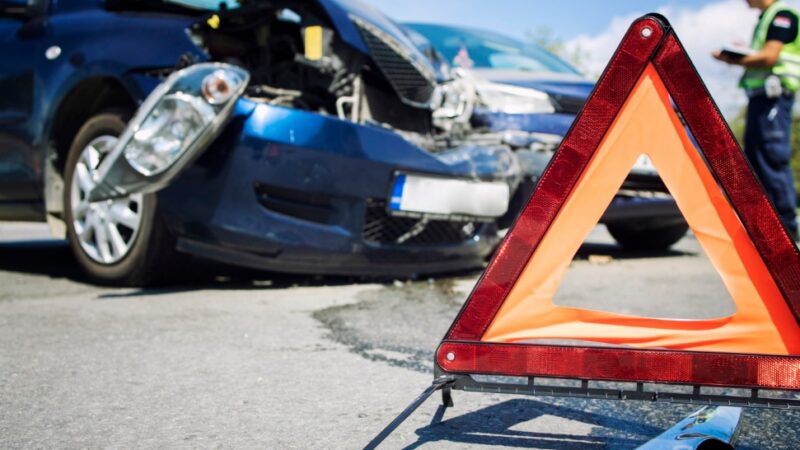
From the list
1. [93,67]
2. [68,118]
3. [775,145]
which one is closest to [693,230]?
[93,67]

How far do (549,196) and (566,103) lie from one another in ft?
13.5

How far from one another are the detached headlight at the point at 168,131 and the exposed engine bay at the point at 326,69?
1.11ft

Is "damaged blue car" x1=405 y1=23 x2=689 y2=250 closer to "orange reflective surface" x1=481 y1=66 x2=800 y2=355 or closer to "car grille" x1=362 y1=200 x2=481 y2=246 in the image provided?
"car grille" x1=362 y1=200 x2=481 y2=246

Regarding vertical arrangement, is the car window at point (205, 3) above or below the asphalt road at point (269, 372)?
above

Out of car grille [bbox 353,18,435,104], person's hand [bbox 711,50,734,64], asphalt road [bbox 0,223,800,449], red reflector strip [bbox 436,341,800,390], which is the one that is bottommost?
asphalt road [bbox 0,223,800,449]

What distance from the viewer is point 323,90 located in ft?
15.2

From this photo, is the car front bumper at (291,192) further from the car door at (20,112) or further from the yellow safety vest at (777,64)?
the yellow safety vest at (777,64)

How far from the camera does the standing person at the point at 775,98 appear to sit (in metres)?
6.04

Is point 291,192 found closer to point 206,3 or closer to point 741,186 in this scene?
point 206,3

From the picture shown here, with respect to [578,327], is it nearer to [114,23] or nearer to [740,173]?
[740,173]

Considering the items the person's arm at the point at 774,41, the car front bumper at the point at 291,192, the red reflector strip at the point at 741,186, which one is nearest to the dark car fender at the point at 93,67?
the car front bumper at the point at 291,192

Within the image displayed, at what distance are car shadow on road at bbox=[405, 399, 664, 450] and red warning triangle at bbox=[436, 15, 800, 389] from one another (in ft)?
0.75

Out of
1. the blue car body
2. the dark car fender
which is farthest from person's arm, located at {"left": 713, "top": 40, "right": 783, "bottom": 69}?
the dark car fender

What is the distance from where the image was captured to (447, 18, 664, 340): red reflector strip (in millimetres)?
2047
